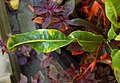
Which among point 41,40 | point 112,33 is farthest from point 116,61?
point 41,40

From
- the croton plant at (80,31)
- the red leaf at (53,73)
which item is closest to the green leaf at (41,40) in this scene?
the croton plant at (80,31)

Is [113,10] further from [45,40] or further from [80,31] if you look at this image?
[45,40]

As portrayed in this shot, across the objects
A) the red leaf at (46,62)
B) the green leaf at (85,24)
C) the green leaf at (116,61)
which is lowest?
the red leaf at (46,62)

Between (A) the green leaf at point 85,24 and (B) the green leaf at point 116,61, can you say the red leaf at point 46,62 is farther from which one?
(B) the green leaf at point 116,61

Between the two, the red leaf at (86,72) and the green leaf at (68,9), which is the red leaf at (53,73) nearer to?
the red leaf at (86,72)

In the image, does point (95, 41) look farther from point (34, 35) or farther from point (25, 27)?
point (25, 27)

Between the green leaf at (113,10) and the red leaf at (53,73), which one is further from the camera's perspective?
the red leaf at (53,73)

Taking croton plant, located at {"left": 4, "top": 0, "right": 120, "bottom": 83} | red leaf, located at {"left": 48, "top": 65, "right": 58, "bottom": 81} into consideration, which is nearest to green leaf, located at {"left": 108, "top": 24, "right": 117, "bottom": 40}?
croton plant, located at {"left": 4, "top": 0, "right": 120, "bottom": 83}

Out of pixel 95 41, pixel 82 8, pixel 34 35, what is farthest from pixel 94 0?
pixel 34 35

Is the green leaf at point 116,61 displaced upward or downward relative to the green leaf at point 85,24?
downward
